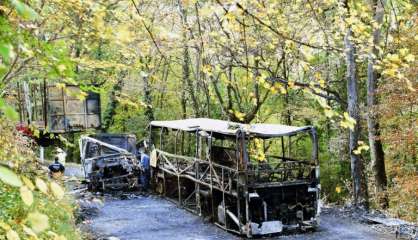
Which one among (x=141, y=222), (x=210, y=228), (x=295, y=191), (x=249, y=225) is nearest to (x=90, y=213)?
(x=141, y=222)

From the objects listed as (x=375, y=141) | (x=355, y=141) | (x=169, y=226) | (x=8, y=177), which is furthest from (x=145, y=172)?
(x=8, y=177)

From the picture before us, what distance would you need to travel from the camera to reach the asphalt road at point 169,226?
45.0ft

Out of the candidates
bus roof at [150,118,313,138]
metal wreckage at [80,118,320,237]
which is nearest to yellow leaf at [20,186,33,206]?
metal wreckage at [80,118,320,237]

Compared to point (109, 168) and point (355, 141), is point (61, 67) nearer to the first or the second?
point (355, 141)

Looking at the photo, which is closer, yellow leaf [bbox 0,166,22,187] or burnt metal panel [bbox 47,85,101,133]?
yellow leaf [bbox 0,166,22,187]

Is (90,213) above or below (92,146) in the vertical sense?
below

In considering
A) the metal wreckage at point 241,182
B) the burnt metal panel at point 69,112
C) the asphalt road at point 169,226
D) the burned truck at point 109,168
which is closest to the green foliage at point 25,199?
the asphalt road at point 169,226

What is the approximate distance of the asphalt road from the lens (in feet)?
45.0

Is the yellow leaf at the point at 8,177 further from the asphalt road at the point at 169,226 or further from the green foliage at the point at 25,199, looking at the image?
the asphalt road at the point at 169,226

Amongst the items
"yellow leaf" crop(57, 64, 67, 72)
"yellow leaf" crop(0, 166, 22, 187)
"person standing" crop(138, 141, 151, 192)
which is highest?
"yellow leaf" crop(57, 64, 67, 72)

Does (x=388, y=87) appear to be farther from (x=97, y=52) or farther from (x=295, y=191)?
(x=97, y=52)

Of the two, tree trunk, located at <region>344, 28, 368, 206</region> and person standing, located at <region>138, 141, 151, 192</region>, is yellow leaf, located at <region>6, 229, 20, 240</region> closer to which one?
tree trunk, located at <region>344, 28, 368, 206</region>

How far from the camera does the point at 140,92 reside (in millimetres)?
31125

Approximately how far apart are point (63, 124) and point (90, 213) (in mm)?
4828
